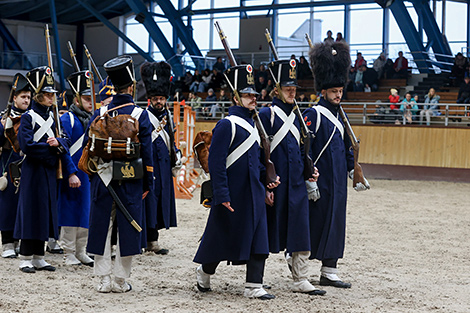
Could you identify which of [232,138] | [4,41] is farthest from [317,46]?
[4,41]

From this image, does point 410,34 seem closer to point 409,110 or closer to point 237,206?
point 409,110

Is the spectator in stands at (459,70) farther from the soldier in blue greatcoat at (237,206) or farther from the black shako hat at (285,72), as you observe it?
the soldier in blue greatcoat at (237,206)

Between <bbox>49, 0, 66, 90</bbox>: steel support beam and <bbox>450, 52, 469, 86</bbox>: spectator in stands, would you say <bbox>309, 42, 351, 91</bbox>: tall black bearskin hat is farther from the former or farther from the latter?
<bbox>49, 0, 66, 90</bbox>: steel support beam

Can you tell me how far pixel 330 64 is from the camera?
591 centimetres

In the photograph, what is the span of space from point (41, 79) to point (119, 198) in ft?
5.73

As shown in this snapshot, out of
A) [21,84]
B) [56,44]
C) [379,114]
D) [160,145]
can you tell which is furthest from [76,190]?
[56,44]

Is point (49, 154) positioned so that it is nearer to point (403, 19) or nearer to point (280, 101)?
point (280, 101)

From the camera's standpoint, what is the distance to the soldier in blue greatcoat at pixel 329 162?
5.62 m

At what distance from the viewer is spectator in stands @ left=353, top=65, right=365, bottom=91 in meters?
21.3

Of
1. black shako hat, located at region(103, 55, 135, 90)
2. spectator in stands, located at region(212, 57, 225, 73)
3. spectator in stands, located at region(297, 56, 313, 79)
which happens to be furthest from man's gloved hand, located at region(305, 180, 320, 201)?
spectator in stands, located at region(212, 57, 225, 73)

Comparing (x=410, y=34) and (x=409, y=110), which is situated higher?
(x=410, y=34)

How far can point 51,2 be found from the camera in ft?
80.7

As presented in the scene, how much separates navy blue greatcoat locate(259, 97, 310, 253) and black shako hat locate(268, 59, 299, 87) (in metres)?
0.24

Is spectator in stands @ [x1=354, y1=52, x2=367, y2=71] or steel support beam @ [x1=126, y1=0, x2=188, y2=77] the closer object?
spectator in stands @ [x1=354, y1=52, x2=367, y2=71]
